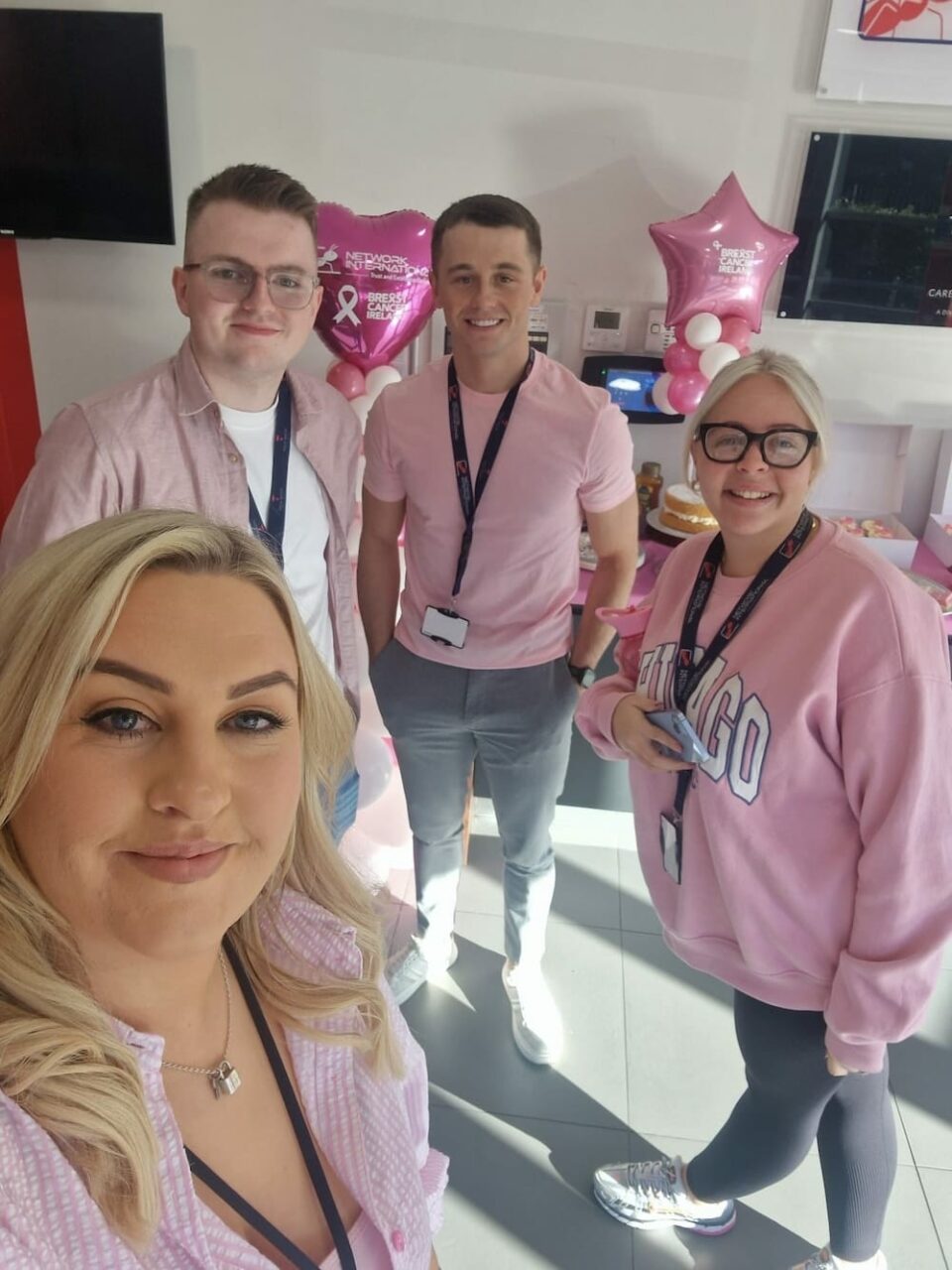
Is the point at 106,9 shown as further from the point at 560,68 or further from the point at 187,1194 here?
the point at 187,1194

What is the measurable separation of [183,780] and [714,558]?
107cm

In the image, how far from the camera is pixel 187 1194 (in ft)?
2.57

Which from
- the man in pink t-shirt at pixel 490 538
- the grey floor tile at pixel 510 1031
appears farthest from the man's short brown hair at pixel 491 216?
the grey floor tile at pixel 510 1031

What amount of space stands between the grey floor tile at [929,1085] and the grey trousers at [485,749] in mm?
1046

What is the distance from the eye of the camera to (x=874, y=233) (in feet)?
9.57

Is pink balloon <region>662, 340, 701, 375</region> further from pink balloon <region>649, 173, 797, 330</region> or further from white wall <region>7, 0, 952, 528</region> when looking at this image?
white wall <region>7, 0, 952, 528</region>

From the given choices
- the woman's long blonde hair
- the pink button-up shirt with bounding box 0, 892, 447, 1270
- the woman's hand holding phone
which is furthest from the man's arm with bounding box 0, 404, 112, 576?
the woman's hand holding phone

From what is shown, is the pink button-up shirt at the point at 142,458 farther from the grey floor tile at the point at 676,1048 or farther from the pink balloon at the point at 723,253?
the grey floor tile at the point at 676,1048

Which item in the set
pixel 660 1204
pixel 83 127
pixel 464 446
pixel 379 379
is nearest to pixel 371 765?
pixel 464 446

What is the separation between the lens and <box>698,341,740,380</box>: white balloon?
108 inches

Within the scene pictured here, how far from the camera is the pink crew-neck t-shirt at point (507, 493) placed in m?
1.90

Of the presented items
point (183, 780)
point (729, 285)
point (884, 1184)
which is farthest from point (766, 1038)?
point (729, 285)

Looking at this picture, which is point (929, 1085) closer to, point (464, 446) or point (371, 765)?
point (371, 765)

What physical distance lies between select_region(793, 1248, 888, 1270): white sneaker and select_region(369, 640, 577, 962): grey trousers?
36.8 inches
